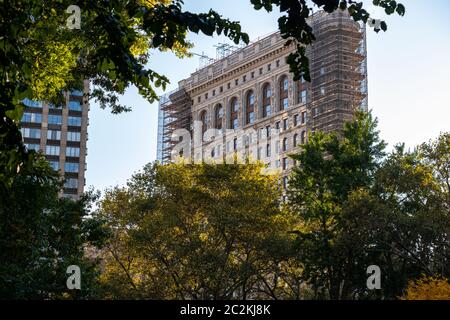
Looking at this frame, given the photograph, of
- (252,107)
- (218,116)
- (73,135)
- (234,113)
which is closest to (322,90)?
(252,107)

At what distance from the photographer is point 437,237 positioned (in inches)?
1499

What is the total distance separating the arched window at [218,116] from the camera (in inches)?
4884

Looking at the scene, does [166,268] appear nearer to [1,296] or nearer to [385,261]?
[385,261]

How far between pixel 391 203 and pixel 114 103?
74.6ft

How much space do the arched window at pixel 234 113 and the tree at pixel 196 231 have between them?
7344 centimetres

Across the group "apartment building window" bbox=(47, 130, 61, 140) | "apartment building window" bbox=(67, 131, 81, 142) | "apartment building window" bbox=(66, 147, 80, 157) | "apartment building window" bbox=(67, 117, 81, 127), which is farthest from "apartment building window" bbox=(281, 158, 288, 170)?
"apartment building window" bbox=(47, 130, 61, 140)

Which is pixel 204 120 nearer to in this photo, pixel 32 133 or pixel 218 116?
pixel 218 116

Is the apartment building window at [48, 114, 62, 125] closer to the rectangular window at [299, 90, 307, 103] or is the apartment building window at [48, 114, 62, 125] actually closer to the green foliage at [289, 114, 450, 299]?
the rectangular window at [299, 90, 307, 103]

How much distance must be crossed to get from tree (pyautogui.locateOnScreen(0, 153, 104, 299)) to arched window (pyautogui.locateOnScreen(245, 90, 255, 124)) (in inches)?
3409

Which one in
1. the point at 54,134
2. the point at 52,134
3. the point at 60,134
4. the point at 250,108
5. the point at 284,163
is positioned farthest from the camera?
the point at 250,108

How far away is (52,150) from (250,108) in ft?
104

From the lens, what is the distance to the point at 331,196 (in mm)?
46156

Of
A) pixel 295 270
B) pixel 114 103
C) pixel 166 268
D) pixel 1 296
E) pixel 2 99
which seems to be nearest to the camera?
pixel 2 99
